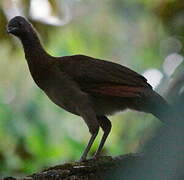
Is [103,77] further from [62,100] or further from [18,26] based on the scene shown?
[18,26]

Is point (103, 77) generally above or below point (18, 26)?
below

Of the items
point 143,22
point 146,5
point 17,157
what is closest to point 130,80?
point 17,157

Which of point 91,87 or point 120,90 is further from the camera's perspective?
point 91,87

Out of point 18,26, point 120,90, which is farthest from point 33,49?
point 120,90

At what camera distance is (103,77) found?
4.13 m

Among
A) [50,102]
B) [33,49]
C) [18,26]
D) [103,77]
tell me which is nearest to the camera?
[103,77]

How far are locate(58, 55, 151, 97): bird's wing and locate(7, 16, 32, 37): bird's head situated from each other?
406 mm

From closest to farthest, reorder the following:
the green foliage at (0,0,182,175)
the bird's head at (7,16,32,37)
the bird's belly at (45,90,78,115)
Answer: the bird's belly at (45,90,78,115)
the bird's head at (7,16,32,37)
the green foliage at (0,0,182,175)

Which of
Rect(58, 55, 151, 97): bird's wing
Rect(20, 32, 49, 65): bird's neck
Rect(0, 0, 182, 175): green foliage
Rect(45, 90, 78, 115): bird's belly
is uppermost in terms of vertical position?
Rect(0, 0, 182, 175): green foliage

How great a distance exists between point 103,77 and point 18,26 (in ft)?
2.81

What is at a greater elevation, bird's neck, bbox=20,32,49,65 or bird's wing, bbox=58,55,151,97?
bird's neck, bbox=20,32,49,65

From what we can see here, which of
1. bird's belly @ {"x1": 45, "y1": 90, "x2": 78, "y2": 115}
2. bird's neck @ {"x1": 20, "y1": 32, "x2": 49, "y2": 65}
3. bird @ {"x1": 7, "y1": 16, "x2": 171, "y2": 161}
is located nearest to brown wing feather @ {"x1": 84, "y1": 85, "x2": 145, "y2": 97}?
bird @ {"x1": 7, "y1": 16, "x2": 171, "y2": 161}

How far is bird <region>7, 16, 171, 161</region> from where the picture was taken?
401 cm

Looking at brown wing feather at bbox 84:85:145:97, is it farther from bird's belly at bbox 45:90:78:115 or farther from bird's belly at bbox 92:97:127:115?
bird's belly at bbox 45:90:78:115
